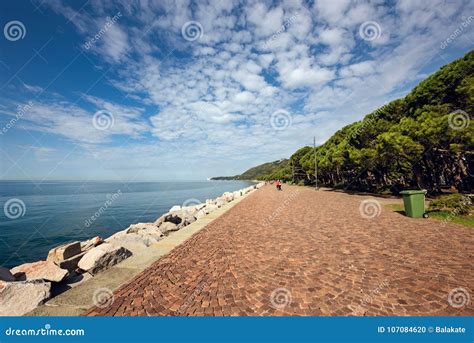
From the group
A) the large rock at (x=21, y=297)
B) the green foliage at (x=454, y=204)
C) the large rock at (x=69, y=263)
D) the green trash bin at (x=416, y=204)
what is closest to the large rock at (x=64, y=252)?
the large rock at (x=69, y=263)

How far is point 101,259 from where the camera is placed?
6.10 m

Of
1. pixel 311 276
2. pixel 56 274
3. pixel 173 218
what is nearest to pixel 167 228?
pixel 173 218

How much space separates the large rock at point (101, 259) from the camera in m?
5.97

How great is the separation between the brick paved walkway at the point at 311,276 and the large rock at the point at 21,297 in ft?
4.46

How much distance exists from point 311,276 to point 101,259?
213 inches

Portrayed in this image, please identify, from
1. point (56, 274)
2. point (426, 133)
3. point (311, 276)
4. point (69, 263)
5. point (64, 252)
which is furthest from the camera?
point (426, 133)

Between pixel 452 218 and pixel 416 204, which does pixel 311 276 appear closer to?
pixel 416 204

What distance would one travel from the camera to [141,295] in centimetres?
424

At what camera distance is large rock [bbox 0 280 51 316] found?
4.02 m

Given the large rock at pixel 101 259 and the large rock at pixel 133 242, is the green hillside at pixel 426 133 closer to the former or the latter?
the large rock at pixel 133 242

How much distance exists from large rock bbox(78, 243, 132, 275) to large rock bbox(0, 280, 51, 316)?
1.52 metres

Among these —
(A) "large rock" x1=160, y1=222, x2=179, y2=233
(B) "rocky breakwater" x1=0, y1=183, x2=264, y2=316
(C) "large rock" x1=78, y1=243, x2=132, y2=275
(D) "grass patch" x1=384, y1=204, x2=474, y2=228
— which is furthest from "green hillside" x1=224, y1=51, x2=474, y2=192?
(B) "rocky breakwater" x1=0, y1=183, x2=264, y2=316

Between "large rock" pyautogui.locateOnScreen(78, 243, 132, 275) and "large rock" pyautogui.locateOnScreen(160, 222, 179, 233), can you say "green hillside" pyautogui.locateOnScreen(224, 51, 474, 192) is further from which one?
"large rock" pyautogui.locateOnScreen(78, 243, 132, 275)

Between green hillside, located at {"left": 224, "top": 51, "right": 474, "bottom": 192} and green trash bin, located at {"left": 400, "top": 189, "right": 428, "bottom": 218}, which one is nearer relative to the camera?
green trash bin, located at {"left": 400, "top": 189, "right": 428, "bottom": 218}
